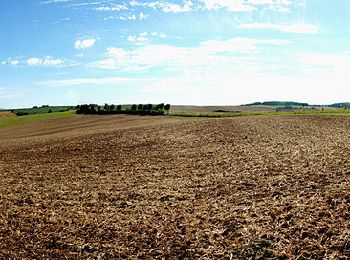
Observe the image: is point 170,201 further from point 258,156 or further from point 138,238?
point 258,156

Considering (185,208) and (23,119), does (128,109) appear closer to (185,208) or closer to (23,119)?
(23,119)

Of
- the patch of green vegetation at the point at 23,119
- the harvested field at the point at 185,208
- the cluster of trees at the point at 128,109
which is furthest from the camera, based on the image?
the cluster of trees at the point at 128,109

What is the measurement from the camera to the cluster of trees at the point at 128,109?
10649 cm

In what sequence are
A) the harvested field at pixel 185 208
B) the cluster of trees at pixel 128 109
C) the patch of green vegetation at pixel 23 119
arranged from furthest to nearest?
the cluster of trees at pixel 128 109, the patch of green vegetation at pixel 23 119, the harvested field at pixel 185 208

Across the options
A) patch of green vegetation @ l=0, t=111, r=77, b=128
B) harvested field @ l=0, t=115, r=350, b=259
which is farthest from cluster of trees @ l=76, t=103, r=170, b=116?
harvested field @ l=0, t=115, r=350, b=259

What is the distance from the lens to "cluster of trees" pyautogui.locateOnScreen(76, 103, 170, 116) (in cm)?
10649

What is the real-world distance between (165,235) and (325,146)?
16.0 m

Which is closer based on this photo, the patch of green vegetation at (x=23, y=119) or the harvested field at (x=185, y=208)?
the harvested field at (x=185, y=208)

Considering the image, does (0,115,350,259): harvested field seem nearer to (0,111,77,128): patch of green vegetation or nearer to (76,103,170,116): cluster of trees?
(76,103,170,116): cluster of trees

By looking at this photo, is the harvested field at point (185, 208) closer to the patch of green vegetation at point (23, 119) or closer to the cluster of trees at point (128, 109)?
the cluster of trees at point (128, 109)

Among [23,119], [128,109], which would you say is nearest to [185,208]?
[128,109]

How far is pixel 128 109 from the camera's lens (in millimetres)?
114250

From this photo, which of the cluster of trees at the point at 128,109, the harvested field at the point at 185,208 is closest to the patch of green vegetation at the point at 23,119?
the cluster of trees at the point at 128,109

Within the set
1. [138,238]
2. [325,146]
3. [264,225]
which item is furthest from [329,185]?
[325,146]
